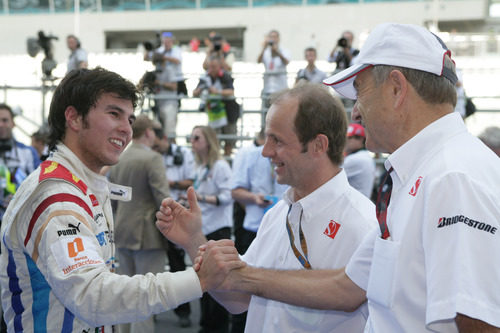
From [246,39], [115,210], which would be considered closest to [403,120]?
[115,210]

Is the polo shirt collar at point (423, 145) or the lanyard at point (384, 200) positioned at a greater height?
the polo shirt collar at point (423, 145)

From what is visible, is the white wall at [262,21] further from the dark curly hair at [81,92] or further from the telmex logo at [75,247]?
the telmex logo at [75,247]

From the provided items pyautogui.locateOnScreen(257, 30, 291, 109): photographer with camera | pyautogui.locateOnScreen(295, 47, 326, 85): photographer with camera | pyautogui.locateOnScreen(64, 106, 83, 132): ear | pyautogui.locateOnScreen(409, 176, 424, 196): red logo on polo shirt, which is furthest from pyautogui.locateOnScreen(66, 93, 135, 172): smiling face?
pyautogui.locateOnScreen(257, 30, 291, 109): photographer with camera

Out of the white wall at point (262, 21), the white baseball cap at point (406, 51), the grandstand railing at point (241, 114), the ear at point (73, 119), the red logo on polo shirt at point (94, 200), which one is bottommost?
the grandstand railing at point (241, 114)

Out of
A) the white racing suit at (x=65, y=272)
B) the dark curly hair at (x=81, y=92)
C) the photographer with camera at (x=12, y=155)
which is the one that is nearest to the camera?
the white racing suit at (x=65, y=272)

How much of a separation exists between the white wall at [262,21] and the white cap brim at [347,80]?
65.7 feet

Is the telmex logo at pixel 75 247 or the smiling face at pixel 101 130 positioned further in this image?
the smiling face at pixel 101 130

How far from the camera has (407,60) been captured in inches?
64.4

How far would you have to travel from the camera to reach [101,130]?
2.39 meters

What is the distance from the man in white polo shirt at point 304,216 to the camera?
88.1 inches

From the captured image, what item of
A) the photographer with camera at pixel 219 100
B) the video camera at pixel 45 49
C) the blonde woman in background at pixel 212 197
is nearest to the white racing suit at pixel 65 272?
the blonde woman in background at pixel 212 197

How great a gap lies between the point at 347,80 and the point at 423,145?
1.39ft

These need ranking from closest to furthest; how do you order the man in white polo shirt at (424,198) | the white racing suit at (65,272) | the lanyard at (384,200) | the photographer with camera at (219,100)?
the man in white polo shirt at (424,198)
the lanyard at (384,200)
the white racing suit at (65,272)
the photographer with camera at (219,100)

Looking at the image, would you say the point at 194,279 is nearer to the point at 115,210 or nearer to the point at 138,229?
the point at 138,229
